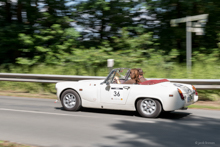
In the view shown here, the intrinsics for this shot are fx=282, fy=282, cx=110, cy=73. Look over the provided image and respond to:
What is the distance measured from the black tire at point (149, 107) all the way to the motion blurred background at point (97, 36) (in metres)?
6.69

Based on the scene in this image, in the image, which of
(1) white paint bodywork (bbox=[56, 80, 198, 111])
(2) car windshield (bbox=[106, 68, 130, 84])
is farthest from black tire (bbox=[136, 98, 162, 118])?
(2) car windshield (bbox=[106, 68, 130, 84])

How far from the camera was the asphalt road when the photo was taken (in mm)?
5328

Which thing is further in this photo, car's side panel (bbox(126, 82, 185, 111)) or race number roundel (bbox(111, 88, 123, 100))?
race number roundel (bbox(111, 88, 123, 100))

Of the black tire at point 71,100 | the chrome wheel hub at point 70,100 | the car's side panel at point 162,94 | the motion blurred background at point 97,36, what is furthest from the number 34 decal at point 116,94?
the motion blurred background at point 97,36

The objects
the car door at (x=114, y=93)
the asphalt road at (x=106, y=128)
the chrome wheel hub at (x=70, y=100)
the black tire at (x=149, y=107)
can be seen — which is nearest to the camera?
the asphalt road at (x=106, y=128)

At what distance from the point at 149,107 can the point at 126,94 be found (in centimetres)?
72

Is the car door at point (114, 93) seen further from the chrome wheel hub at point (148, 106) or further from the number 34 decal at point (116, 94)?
the chrome wheel hub at point (148, 106)

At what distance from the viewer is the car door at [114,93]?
784 cm

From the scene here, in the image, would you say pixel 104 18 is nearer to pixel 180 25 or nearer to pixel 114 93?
pixel 180 25

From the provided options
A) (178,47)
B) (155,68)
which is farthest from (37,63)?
(178,47)

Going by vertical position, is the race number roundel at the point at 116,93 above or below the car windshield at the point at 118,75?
below

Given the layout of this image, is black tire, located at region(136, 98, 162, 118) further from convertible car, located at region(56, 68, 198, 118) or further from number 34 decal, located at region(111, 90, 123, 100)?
number 34 decal, located at region(111, 90, 123, 100)

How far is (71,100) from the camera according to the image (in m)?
8.73

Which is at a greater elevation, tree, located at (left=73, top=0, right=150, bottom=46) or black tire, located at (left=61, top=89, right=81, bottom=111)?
tree, located at (left=73, top=0, right=150, bottom=46)
